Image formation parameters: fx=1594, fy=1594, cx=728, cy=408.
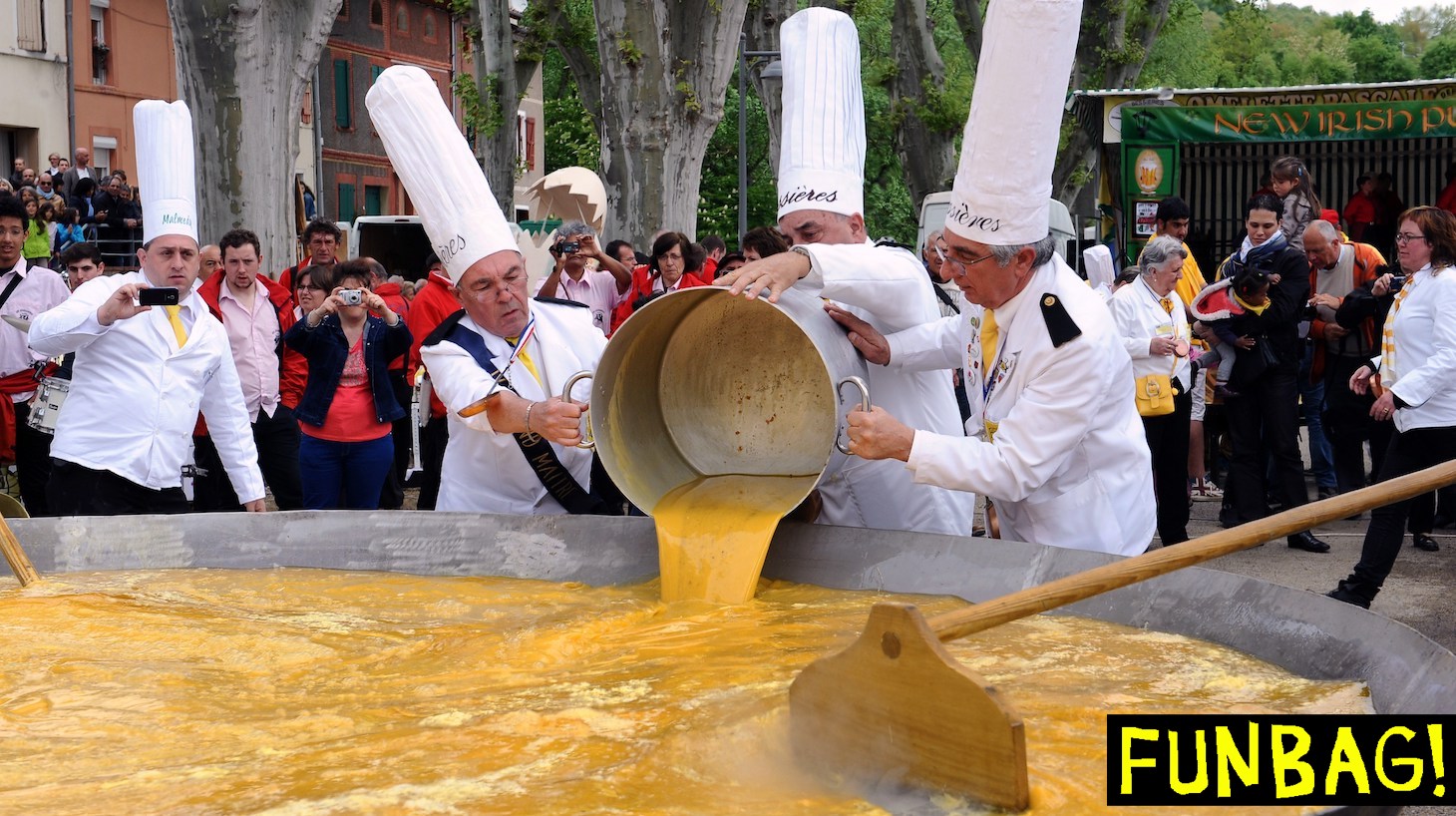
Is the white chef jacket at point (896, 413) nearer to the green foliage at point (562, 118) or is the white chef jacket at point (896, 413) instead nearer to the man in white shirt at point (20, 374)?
the man in white shirt at point (20, 374)

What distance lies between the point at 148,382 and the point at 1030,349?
127 inches

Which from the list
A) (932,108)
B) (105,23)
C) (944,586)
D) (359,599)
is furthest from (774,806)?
(105,23)

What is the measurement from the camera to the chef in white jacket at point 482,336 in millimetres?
4242

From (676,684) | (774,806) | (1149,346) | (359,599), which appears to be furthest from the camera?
(1149,346)

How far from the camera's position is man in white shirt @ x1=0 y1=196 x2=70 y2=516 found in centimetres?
766

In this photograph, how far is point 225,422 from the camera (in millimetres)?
5527

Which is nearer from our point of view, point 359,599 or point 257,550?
point 359,599

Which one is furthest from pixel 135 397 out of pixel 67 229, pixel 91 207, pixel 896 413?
pixel 91 207

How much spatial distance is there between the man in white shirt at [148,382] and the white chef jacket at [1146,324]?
4.49 m

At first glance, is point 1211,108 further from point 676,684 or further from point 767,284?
point 676,684

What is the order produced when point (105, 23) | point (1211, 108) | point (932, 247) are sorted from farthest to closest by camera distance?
point (105, 23) → point (1211, 108) → point (932, 247)

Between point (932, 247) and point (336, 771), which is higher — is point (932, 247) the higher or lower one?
the higher one

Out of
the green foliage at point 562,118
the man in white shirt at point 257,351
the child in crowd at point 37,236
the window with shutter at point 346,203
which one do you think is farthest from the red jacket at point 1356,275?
the green foliage at point 562,118

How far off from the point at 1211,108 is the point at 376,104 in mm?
8608
